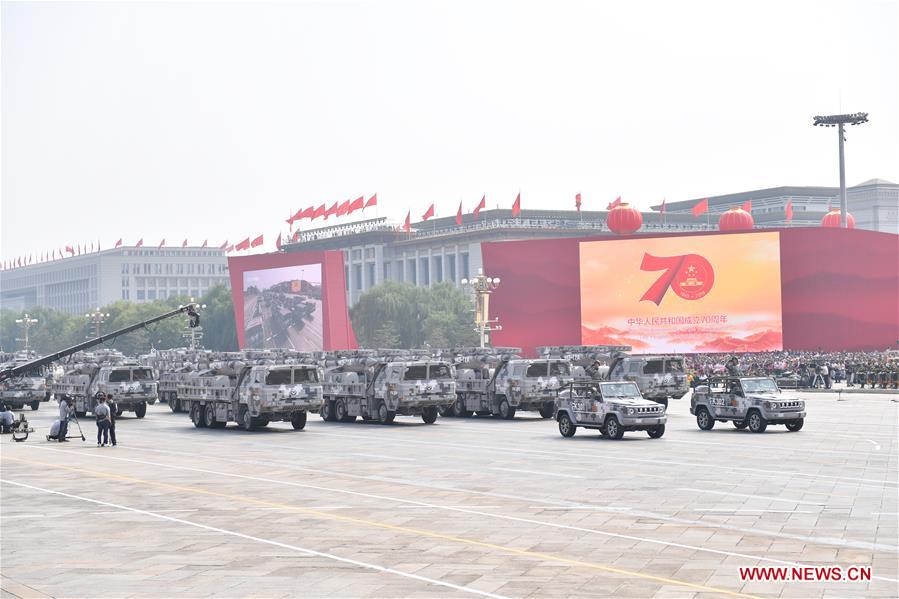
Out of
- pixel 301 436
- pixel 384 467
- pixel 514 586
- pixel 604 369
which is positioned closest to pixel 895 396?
pixel 604 369

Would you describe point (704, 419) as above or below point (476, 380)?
below

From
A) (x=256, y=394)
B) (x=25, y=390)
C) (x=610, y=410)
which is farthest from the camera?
(x=25, y=390)

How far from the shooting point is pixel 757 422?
40188 millimetres

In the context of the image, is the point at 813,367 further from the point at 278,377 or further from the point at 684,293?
the point at 278,377

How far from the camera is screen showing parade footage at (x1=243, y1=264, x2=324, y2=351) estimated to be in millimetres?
122562

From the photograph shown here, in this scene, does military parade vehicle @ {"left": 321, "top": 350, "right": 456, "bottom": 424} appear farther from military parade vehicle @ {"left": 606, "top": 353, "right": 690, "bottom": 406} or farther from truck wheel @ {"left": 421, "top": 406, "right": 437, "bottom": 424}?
military parade vehicle @ {"left": 606, "top": 353, "right": 690, "bottom": 406}

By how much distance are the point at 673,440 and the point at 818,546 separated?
20.0 meters

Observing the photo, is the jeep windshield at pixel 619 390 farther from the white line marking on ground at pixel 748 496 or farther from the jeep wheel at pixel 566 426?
the white line marking on ground at pixel 748 496

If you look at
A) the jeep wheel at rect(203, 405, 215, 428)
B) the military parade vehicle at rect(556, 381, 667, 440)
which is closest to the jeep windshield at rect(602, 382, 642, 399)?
the military parade vehicle at rect(556, 381, 667, 440)

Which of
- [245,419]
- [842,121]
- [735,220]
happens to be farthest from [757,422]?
[842,121]

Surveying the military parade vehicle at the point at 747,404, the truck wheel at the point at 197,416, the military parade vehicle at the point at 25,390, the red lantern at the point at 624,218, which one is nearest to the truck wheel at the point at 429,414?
the truck wheel at the point at 197,416

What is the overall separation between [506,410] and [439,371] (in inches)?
160
